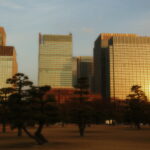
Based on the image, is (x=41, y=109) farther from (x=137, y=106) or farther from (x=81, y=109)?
(x=137, y=106)

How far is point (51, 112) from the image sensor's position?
101 feet

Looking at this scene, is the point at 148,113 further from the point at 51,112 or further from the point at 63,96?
the point at 63,96

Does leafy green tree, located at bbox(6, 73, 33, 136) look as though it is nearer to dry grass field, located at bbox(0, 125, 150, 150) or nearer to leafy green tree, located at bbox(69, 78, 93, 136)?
dry grass field, located at bbox(0, 125, 150, 150)

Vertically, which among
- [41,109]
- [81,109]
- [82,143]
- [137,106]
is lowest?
[82,143]

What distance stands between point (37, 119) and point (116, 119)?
104m

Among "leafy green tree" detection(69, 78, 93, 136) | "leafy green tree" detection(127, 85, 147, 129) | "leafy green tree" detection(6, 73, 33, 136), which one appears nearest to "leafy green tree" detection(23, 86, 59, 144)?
"leafy green tree" detection(6, 73, 33, 136)

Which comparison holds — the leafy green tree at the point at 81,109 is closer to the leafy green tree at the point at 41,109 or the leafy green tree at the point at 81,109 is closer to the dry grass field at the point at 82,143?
the dry grass field at the point at 82,143

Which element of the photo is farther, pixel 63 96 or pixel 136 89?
pixel 63 96

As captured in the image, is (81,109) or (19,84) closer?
(19,84)

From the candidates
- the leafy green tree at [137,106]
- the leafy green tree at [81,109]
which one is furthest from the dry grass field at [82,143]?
the leafy green tree at [137,106]

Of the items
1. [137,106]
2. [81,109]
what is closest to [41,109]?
[81,109]

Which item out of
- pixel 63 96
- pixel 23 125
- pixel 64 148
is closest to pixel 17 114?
pixel 23 125

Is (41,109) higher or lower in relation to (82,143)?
higher

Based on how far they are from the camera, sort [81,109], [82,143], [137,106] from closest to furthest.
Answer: [82,143]
[81,109]
[137,106]
